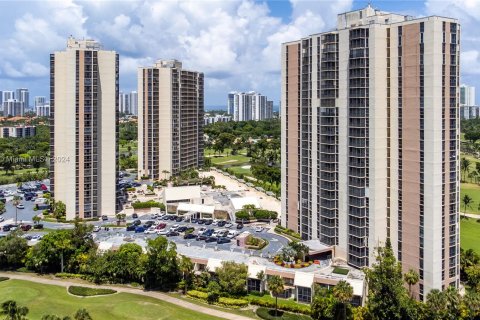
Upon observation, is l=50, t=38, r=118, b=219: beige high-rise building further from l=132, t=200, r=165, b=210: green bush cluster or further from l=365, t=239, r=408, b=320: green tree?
l=365, t=239, r=408, b=320: green tree

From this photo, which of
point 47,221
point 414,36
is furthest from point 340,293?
point 47,221

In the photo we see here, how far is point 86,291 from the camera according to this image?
60875mm

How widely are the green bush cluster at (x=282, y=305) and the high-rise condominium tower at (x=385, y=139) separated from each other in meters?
12.8

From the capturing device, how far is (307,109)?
76062mm

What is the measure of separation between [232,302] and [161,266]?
442 inches

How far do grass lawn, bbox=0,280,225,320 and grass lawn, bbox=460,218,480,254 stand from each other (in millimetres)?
49106

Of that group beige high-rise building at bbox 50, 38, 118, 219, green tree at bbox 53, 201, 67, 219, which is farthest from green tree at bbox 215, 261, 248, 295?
green tree at bbox 53, 201, 67, 219

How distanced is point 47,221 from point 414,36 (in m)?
78.2

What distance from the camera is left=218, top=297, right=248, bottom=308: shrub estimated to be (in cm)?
5650

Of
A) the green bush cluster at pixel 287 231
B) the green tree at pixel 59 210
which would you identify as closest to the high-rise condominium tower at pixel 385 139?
the green bush cluster at pixel 287 231

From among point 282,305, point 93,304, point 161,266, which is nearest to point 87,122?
point 161,266

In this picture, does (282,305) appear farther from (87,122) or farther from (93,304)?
(87,122)

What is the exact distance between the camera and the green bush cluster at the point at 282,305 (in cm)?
5524

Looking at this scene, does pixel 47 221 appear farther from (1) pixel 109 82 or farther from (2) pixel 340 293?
(2) pixel 340 293
